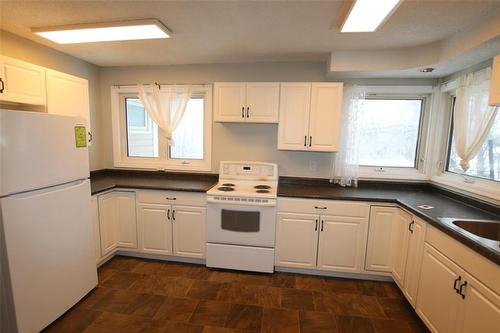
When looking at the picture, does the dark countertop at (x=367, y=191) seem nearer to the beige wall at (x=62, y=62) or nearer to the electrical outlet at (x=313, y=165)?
the electrical outlet at (x=313, y=165)

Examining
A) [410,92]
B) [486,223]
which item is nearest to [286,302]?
[486,223]

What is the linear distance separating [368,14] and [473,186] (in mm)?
1826

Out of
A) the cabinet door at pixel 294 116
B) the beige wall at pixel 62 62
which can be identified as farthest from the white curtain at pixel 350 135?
the beige wall at pixel 62 62

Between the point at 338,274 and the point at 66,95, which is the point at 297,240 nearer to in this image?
the point at 338,274

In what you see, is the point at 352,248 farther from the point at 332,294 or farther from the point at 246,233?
the point at 246,233

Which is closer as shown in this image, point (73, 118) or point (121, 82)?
point (73, 118)

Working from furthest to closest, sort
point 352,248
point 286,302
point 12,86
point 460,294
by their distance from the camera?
point 352,248, point 286,302, point 12,86, point 460,294

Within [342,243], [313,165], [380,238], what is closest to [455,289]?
[380,238]

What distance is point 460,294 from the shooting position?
1524 millimetres

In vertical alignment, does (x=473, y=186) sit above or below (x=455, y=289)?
above

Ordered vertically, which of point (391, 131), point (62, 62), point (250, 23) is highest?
point (250, 23)

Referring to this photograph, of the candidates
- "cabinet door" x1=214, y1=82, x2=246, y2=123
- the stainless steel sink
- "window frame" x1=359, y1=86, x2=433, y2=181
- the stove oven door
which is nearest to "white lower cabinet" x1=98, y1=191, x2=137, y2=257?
the stove oven door

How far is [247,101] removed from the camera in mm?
2811

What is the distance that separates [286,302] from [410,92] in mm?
2666
